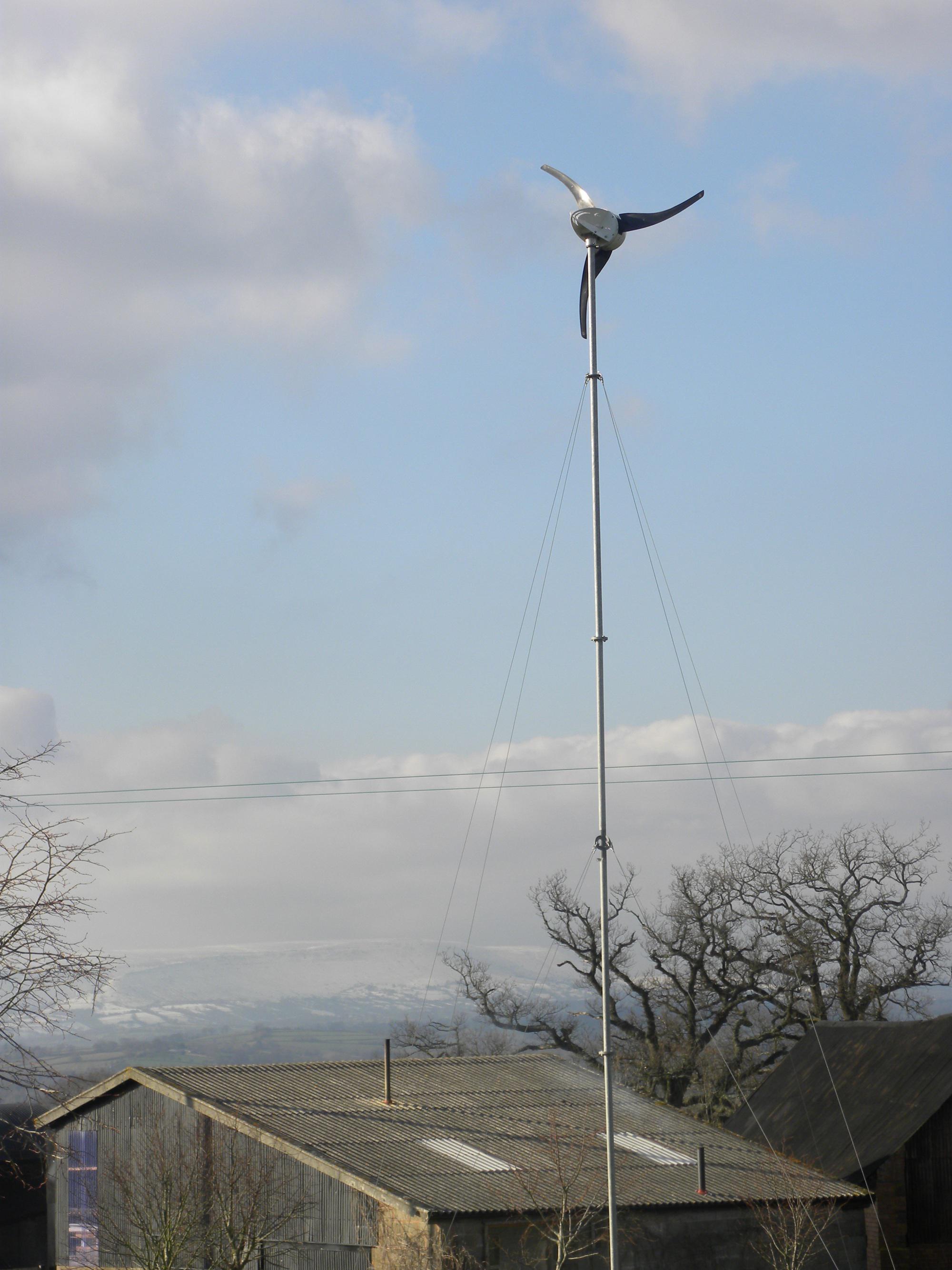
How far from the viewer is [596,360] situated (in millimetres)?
23812

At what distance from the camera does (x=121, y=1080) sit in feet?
129

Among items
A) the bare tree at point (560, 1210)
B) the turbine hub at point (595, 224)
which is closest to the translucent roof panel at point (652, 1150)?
the bare tree at point (560, 1210)

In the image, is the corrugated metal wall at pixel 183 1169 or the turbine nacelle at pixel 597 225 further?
the corrugated metal wall at pixel 183 1169

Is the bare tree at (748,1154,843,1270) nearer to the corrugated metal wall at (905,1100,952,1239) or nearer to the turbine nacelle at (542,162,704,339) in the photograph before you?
the corrugated metal wall at (905,1100,952,1239)

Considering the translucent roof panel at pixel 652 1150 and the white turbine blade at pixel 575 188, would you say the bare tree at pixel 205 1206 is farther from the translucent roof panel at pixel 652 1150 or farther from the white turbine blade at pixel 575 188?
the white turbine blade at pixel 575 188

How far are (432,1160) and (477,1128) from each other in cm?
340

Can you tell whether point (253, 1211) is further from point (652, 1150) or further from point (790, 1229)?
point (790, 1229)

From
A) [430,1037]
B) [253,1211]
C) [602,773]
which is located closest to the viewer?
[602,773]

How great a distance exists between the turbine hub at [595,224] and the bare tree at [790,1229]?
2150cm

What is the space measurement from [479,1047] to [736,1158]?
40.8 m

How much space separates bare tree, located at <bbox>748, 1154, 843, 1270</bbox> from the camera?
32812 millimetres

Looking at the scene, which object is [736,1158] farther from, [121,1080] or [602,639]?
[602,639]

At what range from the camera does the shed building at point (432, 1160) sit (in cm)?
3162

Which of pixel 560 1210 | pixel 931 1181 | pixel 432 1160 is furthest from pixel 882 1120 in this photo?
pixel 432 1160
